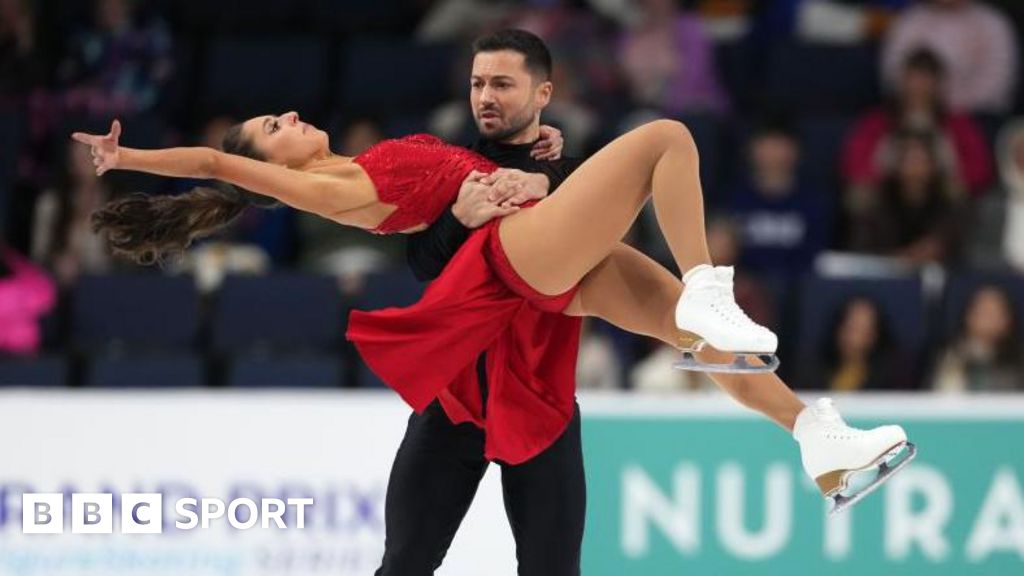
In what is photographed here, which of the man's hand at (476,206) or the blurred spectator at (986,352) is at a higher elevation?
the man's hand at (476,206)

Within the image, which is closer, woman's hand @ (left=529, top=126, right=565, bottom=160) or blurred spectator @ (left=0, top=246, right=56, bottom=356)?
woman's hand @ (left=529, top=126, right=565, bottom=160)

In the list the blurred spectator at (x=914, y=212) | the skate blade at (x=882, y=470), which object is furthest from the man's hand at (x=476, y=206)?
the blurred spectator at (x=914, y=212)

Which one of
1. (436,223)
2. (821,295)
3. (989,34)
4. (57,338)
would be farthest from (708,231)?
Answer: (436,223)

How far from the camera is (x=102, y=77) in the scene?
8711 millimetres

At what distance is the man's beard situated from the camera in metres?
4.38

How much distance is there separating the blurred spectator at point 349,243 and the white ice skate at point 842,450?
11.8 feet

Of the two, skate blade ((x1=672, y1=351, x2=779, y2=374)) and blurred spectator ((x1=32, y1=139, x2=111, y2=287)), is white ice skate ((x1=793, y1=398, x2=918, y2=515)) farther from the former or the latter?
blurred spectator ((x1=32, y1=139, x2=111, y2=287))

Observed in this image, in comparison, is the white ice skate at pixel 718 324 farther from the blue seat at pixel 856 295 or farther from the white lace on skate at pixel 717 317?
the blue seat at pixel 856 295

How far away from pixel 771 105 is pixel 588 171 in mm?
4671

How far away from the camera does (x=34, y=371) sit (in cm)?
692

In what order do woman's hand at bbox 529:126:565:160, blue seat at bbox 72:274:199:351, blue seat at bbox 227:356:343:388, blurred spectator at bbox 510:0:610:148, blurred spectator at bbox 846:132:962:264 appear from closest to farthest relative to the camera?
1. woman's hand at bbox 529:126:565:160
2. blue seat at bbox 227:356:343:388
3. blue seat at bbox 72:274:199:351
4. blurred spectator at bbox 846:132:962:264
5. blurred spectator at bbox 510:0:610:148

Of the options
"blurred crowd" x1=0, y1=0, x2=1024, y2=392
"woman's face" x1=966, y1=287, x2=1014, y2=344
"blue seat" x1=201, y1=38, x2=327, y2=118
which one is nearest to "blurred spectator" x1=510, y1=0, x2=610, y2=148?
"blurred crowd" x1=0, y1=0, x2=1024, y2=392

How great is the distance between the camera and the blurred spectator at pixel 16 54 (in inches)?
339

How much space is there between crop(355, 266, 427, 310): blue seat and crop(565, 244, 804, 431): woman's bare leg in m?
2.79
